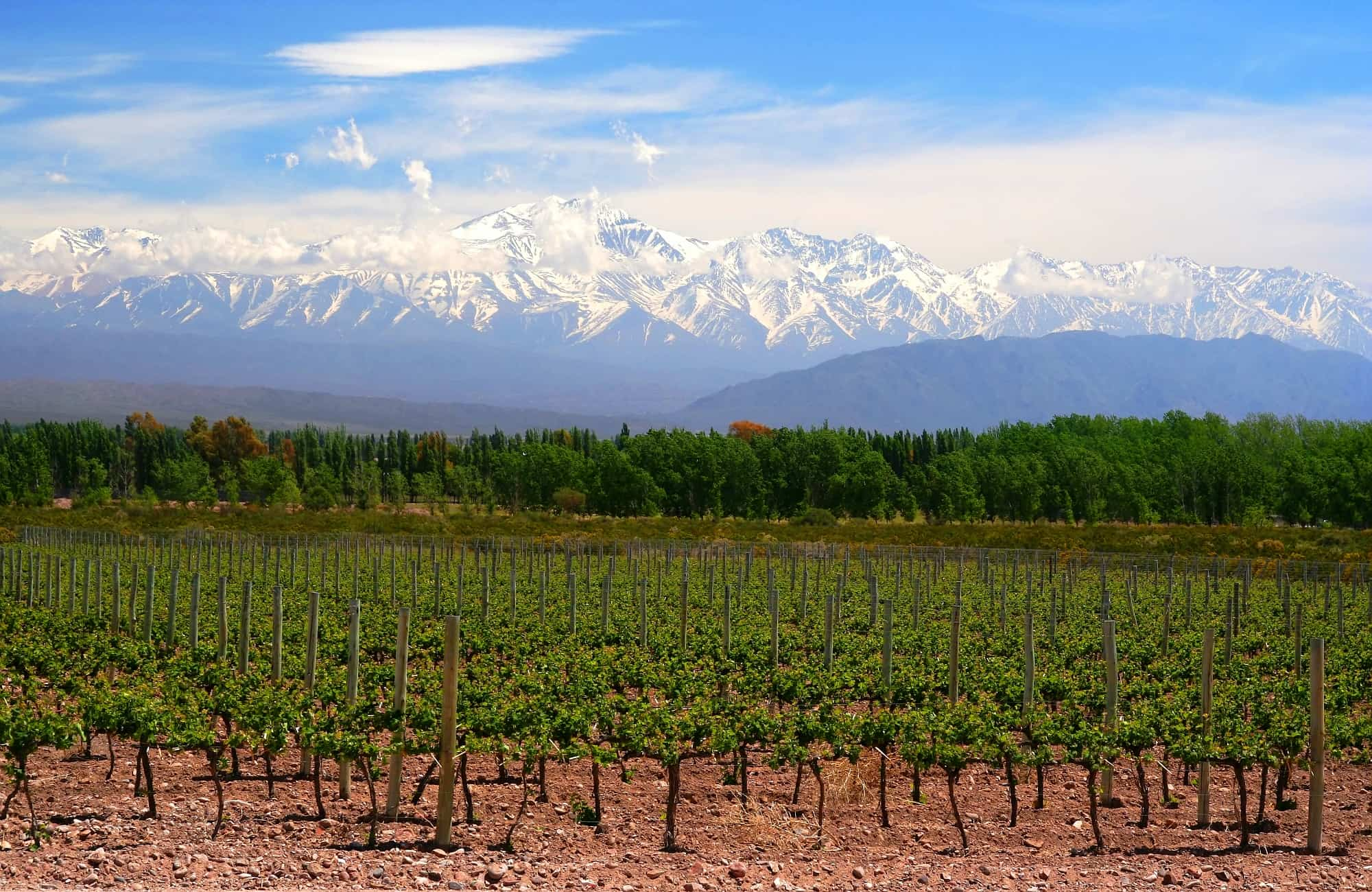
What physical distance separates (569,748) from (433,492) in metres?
95.2

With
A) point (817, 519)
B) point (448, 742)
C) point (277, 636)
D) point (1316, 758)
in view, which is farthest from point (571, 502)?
point (1316, 758)

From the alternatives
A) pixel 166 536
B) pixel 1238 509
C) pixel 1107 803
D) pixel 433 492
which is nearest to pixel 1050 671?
pixel 1107 803

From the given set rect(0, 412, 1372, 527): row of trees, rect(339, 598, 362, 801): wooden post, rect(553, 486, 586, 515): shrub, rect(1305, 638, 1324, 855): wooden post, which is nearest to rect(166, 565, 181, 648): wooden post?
rect(339, 598, 362, 801): wooden post

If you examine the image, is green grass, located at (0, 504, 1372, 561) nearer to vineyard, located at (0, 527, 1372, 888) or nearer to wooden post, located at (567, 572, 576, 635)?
wooden post, located at (567, 572, 576, 635)

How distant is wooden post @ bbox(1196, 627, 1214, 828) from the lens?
13859mm

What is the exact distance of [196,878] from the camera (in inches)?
426

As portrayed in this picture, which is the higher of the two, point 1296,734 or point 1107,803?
point 1296,734

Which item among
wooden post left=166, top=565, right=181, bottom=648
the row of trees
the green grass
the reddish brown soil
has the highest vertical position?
the row of trees

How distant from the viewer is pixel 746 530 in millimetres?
71500

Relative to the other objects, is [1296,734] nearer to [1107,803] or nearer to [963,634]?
[1107,803]

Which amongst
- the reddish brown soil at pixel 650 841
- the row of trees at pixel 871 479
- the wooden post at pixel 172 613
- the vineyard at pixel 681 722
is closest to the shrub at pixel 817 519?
the row of trees at pixel 871 479

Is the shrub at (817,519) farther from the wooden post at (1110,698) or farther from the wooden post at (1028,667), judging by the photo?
the wooden post at (1110,698)

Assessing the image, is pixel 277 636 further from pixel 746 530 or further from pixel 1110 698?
pixel 746 530

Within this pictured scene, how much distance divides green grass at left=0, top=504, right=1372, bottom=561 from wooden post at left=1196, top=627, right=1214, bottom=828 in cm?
4214
